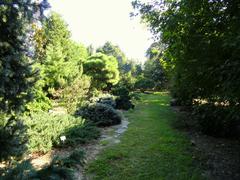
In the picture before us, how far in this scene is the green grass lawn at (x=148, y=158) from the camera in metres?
5.42

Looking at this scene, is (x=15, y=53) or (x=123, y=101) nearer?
(x=15, y=53)

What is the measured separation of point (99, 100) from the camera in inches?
523

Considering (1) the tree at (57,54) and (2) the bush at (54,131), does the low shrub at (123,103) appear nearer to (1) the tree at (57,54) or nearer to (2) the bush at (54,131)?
(1) the tree at (57,54)

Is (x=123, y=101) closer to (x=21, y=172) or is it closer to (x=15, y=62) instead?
(x=15, y=62)

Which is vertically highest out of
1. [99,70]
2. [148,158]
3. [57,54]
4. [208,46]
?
[57,54]

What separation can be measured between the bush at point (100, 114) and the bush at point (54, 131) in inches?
56.1

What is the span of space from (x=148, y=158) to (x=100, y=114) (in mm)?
4473

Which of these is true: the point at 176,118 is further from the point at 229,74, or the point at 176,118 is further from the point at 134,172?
the point at 229,74

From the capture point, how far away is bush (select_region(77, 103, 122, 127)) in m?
10.4

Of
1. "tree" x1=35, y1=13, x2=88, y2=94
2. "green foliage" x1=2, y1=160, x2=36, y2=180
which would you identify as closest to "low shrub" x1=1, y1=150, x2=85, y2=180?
"green foliage" x1=2, y1=160, x2=36, y2=180

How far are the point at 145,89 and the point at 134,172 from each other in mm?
29079

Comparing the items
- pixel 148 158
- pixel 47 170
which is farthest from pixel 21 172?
pixel 148 158

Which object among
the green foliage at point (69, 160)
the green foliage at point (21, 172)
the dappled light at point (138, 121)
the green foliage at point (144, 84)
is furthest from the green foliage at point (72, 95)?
the green foliage at point (144, 84)

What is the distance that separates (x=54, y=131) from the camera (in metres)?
7.42
